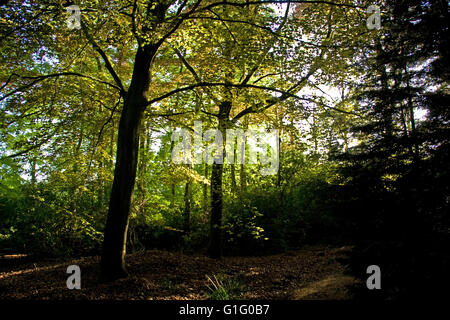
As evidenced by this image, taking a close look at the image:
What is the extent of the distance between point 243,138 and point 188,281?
16.0ft

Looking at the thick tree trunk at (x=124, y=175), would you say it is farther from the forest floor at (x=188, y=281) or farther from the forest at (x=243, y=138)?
the forest floor at (x=188, y=281)

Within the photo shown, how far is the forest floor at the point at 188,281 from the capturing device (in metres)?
4.91

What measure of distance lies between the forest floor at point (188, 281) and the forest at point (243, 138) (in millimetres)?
51

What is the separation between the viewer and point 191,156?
795 centimetres

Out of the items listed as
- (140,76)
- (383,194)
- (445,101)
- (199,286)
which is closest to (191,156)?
(140,76)

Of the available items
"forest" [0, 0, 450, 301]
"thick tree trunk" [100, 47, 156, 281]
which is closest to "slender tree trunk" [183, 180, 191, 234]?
"forest" [0, 0, 450, 301]

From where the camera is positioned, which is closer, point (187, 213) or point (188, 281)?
point (188, 281)

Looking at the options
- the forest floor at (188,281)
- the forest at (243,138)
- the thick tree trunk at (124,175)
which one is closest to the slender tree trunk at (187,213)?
the forest at (243,138)

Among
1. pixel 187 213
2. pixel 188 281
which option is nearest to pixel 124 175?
pixel 188 281

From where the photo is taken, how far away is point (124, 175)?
5.88 meters

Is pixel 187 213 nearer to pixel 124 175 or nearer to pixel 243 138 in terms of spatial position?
pixel 243 138

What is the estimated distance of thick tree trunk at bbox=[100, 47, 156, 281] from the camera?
223 inches

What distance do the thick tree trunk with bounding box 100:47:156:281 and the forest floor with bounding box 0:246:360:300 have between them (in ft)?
1.48
